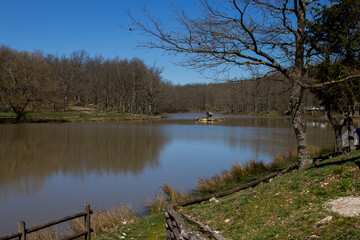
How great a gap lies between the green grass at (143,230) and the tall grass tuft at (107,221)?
0.39 metres

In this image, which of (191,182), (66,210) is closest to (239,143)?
(191,182)

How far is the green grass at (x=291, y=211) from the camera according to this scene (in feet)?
14.7

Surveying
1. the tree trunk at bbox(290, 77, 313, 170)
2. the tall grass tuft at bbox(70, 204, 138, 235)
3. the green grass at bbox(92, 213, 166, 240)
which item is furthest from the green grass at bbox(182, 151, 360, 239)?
Result: the tall grass tuft at bbox(70, 204, 138, 235)

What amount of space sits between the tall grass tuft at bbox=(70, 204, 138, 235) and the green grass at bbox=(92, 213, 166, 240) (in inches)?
15.2

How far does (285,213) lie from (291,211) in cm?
11

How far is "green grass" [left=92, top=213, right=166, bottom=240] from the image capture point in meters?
7.00

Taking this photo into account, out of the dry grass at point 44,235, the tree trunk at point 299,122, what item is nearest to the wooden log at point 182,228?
the dry grass at point 44,235

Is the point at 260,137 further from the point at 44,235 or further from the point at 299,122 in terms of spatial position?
the point at 44,235

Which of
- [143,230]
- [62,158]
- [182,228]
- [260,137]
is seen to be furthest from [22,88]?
[182,228]

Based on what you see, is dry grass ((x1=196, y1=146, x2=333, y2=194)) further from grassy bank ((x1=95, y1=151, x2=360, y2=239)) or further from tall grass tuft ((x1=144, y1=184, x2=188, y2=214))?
grassy bank ((x1=95, y1=151, x2=360, y2=239))

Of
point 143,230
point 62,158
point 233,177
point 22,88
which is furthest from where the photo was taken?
point 22,88

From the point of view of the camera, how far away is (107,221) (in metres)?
8.22

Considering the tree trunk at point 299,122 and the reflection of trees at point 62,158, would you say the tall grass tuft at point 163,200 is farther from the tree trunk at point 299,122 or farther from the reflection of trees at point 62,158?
the reflection of trees at point 62,158

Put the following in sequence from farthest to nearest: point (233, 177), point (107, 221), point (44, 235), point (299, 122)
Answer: point (233, 177) → point (299, 122) → point (107, 221) → point (44, 235)
